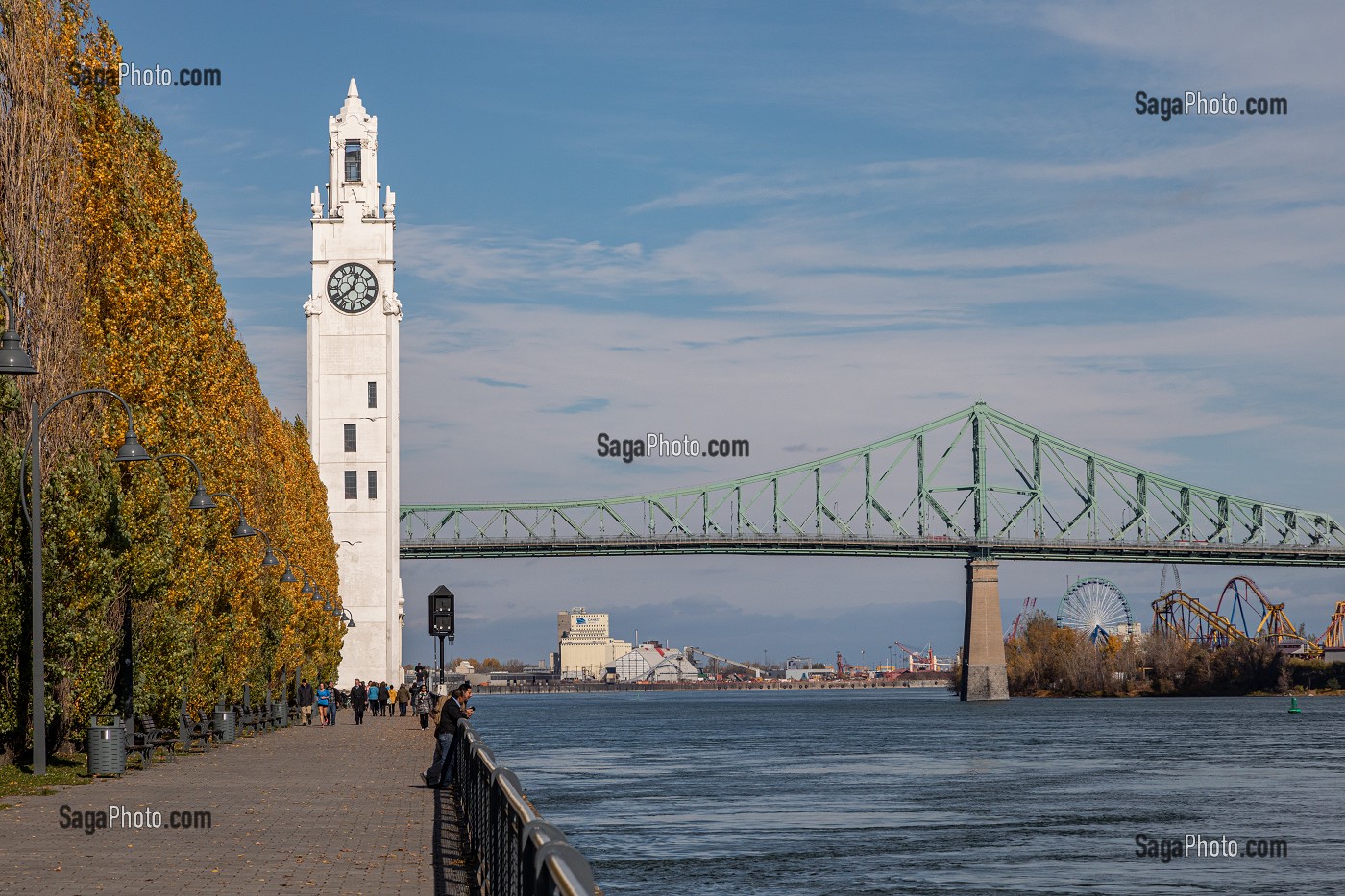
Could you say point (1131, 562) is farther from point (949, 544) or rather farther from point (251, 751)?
point (251, 751)

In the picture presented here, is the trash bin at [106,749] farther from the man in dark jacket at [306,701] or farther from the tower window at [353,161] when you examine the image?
the tower window at [353,161]

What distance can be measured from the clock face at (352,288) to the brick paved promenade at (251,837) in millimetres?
81468

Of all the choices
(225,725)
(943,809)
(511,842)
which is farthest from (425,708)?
(511,842)

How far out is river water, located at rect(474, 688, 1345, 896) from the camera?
24906 mm

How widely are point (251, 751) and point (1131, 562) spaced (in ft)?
319

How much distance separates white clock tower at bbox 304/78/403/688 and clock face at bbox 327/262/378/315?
61mm

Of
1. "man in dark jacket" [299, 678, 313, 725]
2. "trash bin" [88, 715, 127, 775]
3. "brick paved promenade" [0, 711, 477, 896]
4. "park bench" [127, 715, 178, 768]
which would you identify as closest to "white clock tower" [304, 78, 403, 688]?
"man in dark jacket" [299, 678, 313, 725]

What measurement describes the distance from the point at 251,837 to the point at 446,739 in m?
7.72

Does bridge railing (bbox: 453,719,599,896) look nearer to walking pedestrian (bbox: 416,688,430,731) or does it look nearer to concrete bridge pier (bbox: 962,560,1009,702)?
walking pedestrian (bbox: 416,688,430,731)

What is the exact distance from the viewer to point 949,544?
12875cm

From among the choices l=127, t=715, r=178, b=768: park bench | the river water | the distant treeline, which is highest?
l=127, t=715, r=178, b=768: park bench

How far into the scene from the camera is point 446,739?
88.3ft

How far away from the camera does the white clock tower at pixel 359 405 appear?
110 m

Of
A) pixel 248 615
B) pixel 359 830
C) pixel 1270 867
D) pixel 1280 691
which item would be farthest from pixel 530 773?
pixel 1280 691
